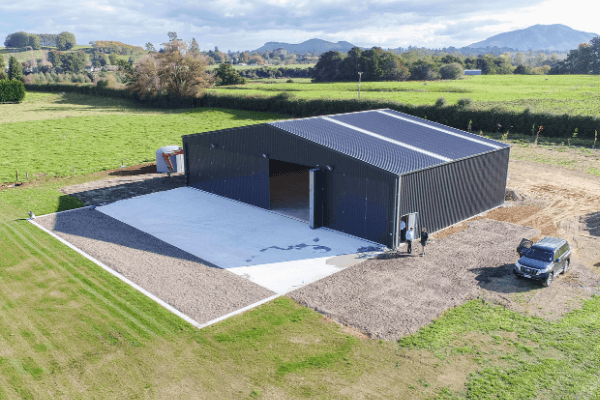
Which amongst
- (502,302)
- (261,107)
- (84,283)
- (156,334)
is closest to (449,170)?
(502,302)

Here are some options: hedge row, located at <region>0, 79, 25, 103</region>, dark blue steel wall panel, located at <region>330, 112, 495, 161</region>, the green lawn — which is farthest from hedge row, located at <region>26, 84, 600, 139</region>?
dark blue steel wall panel, located at <region>330, 112, 495, 161</region>

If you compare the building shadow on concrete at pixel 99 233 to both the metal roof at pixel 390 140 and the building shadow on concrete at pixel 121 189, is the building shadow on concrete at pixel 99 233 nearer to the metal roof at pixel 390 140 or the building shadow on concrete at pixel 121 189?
the building shadow on concrete at pixel 121 189

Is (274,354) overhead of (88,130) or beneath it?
beneath

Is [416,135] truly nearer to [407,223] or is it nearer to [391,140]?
[391,140]

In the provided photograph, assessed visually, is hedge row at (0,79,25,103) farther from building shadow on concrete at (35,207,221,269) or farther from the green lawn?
building shadow on concrete at (35,207,221,269)

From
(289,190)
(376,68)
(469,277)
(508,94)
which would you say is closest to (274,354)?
(469,277)

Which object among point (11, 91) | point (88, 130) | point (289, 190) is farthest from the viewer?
point (11, 91)

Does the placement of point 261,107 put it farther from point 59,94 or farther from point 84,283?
point 84,283
